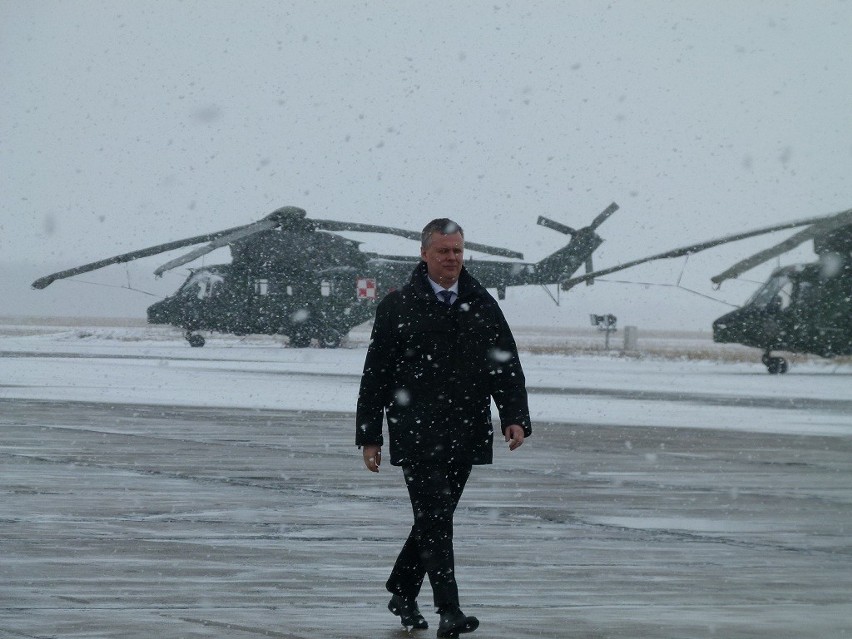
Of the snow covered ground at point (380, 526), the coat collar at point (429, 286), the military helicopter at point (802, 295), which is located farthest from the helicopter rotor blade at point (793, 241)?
the coat collar at point (429, 286)

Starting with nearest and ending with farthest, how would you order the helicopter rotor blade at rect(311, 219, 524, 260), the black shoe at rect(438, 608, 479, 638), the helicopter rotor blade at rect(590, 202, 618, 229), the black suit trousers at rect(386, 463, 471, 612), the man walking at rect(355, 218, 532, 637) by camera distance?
the black shoe at rect(438, 608, 479, 638), the black suit trousers at rect(386, 463, 471, 612), the man walking at rect(355, 218, 532, 637), the helicopter rotor blade at rect(311, 219, 524, 260), the helicopter rotor blade at rect(590, 202, 618, 229)

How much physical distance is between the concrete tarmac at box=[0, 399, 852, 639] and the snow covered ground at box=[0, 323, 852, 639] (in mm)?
24

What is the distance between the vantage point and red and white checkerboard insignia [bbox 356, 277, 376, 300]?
4262cm

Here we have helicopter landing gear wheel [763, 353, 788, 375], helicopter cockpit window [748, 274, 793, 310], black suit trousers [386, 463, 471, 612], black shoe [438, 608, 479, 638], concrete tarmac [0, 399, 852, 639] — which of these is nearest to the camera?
black shoe [438, 608, 479, 638]

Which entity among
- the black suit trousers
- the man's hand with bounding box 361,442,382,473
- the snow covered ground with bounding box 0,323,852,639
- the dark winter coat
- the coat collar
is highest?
the coat collar

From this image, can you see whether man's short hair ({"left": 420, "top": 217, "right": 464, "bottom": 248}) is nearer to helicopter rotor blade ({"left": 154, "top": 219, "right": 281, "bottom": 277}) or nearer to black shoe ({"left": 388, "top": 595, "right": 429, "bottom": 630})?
black shoe ({"left": 388, "top": 595, "right": 429, "bottom": 630})

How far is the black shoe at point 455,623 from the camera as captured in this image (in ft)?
16.6

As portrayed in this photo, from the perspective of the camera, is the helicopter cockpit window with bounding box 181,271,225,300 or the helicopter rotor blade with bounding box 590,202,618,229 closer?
the helicopter cockpit window with bounding box 181,271,225,300

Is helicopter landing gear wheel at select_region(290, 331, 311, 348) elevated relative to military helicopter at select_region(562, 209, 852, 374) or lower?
lower

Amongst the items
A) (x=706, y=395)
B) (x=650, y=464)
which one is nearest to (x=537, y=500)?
(x=650, y=464)

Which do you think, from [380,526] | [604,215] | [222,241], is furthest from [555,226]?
[380,526]

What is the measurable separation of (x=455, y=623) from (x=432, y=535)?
38 centimetres

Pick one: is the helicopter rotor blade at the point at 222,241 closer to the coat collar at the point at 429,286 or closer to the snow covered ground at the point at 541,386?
the snow covered ground at the point at 541,386

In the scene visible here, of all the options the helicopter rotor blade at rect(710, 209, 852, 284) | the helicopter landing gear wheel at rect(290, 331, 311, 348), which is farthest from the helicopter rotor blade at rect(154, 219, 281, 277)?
the helicopter rotor blade at rect(710, 209, 852, 284)
